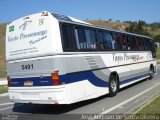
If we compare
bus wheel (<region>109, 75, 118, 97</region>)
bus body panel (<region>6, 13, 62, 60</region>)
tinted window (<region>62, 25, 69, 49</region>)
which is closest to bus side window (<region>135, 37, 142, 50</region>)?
bus wheel (<region>109, 75, 118, 97</region>)

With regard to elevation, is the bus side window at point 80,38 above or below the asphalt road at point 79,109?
above

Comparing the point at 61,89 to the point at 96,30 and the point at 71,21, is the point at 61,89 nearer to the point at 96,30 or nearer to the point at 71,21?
the point at 71,21

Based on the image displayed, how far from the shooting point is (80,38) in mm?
12242

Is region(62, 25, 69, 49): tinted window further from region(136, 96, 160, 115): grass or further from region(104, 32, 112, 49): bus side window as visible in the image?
region(104, 32, 112, 49): bus side window

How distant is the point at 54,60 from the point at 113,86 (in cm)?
494

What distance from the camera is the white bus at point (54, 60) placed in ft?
35.8

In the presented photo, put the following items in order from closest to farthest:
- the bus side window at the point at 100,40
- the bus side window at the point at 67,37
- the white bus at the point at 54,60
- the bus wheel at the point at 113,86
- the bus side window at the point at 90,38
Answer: the white bus at the point at 54,60 < the bus side window at the point at 67,37 < the bus side window at the point at 90,38 < the bus side window at the point at 100,40 < the bus wheel at the point at 113,86

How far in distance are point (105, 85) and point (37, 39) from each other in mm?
4079

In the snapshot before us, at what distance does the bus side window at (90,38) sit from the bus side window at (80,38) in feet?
1.10

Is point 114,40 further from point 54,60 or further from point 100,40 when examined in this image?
point 54,60

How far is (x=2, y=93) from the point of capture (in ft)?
67.4

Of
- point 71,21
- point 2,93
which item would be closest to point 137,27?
point 2,93

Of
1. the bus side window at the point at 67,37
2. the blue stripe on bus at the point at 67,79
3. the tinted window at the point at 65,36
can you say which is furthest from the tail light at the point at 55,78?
the tinted window at the point at 65,36

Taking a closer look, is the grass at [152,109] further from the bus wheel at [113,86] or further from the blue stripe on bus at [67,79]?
the bus wheel at [113,86]
